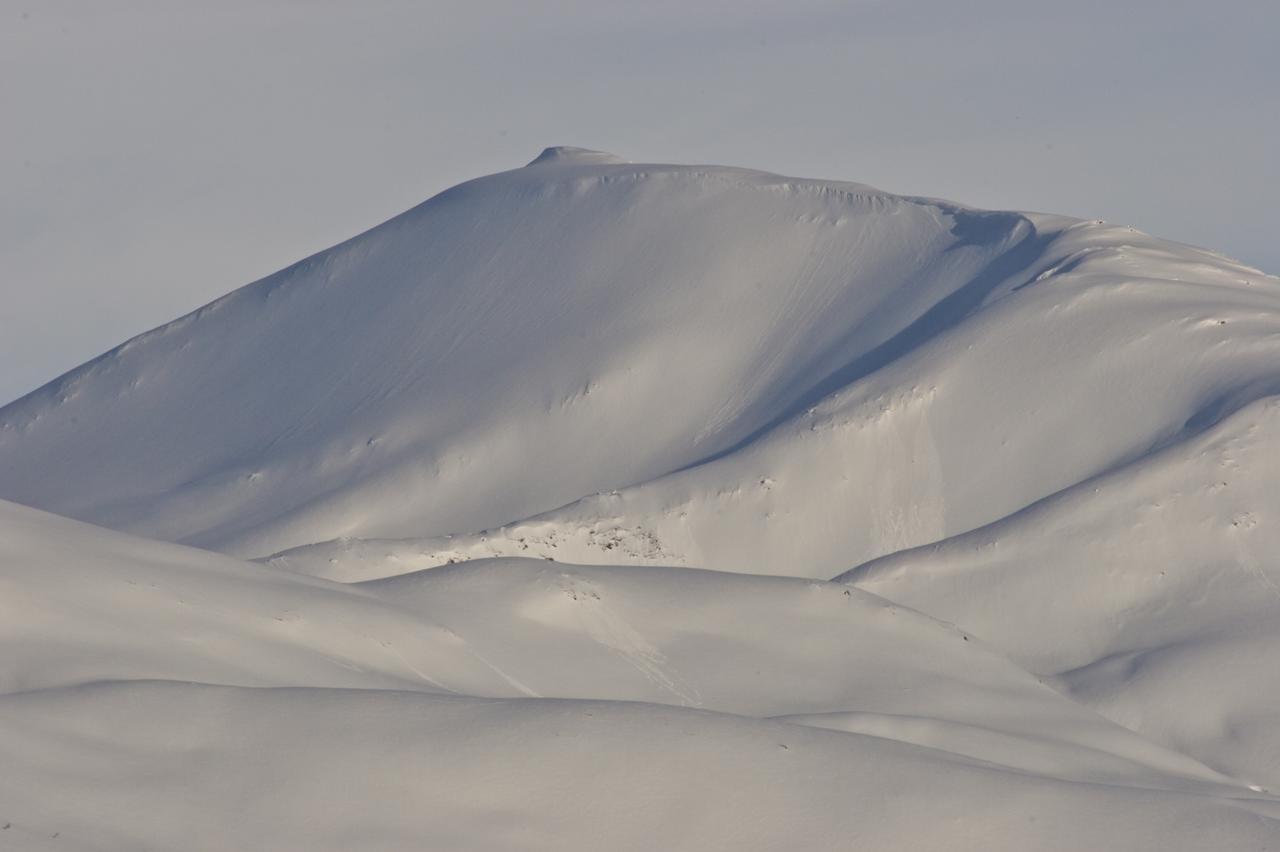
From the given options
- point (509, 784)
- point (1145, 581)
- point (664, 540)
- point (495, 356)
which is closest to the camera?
point (509, 784)

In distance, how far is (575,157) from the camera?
256ft

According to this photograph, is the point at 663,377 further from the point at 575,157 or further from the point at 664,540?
the point at 575,157

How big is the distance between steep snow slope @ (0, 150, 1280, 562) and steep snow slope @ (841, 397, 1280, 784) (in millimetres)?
2948

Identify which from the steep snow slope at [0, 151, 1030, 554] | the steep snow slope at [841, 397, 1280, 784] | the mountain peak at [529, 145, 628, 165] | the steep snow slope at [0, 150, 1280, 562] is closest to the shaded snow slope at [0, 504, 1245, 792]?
the steep snow slope at [841, 397, 1280, 784]

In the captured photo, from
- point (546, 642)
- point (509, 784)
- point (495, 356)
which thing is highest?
point (495, 356)

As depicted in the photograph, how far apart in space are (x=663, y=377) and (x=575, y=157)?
835 inches

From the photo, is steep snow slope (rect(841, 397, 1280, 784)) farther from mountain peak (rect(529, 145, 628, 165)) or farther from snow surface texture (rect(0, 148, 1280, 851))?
mountain peak (rect(529, 145, 628, 165))

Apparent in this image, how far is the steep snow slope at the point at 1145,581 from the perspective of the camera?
3797 centimetres

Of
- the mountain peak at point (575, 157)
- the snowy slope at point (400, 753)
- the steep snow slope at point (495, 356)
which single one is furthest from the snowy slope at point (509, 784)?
the mountain peak at point (575, 157)

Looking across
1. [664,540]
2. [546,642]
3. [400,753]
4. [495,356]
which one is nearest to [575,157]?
[495,356]

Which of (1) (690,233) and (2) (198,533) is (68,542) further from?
(1) (690,233)

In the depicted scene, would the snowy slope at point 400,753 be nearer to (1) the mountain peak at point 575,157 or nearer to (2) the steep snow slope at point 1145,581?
(2) the steep snow slope at point 1145,581

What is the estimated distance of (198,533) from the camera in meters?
56.5

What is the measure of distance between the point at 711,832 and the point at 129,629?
27.3ft
